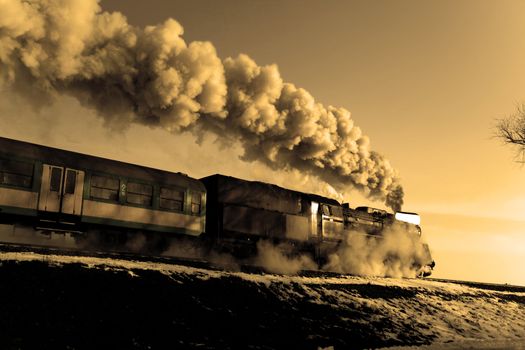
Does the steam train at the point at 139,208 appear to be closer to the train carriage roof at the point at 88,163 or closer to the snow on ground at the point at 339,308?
the train carriage roof at the point at 88,163

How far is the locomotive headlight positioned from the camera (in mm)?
29667

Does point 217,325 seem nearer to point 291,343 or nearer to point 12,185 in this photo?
point 291,343

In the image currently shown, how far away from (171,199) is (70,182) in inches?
150

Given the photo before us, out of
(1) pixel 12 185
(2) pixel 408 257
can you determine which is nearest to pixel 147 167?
(1) pixel 12 185

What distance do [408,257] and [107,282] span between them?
2237cm

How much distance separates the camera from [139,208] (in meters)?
16.2

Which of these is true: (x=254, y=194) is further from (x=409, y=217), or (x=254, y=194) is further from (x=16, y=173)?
(x=409, y=217)

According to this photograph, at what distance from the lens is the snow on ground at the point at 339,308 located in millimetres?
10203

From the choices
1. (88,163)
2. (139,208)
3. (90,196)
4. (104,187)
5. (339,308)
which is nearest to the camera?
(339,308)

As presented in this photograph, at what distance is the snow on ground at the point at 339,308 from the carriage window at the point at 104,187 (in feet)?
14.1

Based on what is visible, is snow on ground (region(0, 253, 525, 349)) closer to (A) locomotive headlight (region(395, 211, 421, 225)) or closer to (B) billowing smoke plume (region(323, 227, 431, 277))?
(B) billowing smoke plume (region(323, 227, 431, 277))

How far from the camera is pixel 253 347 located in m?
8.64

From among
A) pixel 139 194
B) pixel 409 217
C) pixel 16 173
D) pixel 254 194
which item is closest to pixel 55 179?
pixel 16 173

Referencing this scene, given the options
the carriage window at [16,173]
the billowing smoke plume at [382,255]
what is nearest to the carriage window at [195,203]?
the carriage window at [16,173]
